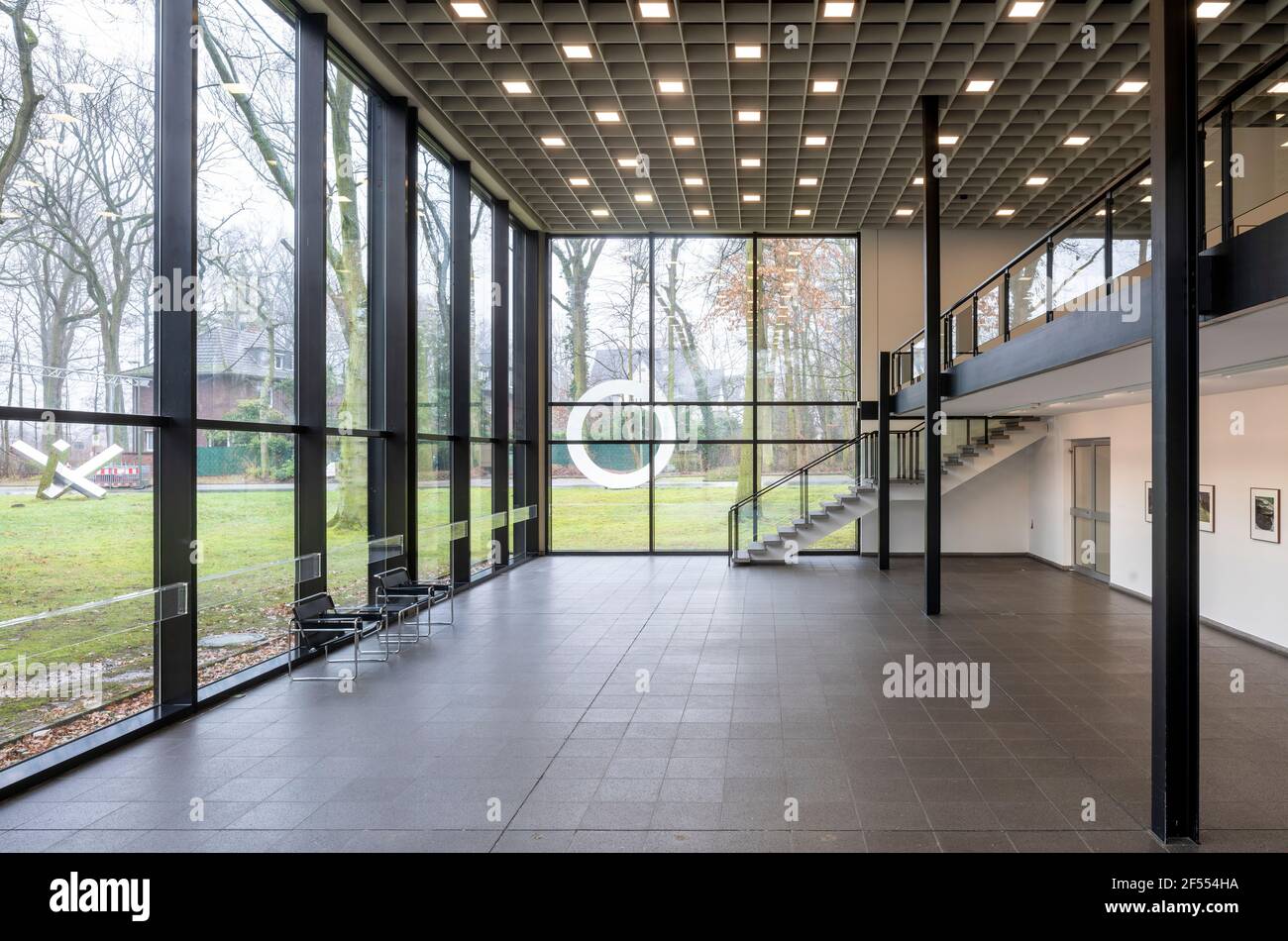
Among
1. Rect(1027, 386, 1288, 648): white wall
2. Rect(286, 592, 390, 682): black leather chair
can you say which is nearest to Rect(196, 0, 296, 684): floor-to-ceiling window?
Rect(286, 592, 390, 682): black leather chair

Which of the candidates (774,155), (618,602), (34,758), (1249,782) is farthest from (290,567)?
(774,155)

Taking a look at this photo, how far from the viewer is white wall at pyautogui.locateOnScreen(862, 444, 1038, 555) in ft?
50.3

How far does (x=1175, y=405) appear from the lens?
4.17m

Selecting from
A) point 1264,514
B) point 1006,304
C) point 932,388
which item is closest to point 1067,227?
point 1006,304

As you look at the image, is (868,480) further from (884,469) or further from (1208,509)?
(1208,509)

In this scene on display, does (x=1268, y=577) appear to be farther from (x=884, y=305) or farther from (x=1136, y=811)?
(x=884, y=305)

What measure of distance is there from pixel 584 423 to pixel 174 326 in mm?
10187

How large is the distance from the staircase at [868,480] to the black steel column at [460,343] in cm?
523

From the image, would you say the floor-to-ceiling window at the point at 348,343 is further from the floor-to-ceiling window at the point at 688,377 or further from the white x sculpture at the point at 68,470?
the floor-to-ceiling window at the point at 688,377

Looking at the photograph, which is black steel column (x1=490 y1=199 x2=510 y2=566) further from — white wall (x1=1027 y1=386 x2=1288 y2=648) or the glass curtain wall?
white wall (x1=1027 y1=386 x2=1288 y2=648)

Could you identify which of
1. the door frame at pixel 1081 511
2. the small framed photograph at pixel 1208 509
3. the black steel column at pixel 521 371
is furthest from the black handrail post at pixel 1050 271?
the black steel column at pixel 521 371

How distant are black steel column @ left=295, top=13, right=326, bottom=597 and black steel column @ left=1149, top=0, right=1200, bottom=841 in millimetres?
6970

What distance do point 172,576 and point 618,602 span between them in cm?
599
